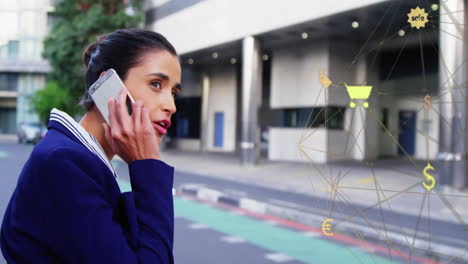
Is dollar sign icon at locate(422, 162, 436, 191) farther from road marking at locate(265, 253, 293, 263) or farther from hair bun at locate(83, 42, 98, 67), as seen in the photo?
road marking at locate(265, 253, 293, 263)

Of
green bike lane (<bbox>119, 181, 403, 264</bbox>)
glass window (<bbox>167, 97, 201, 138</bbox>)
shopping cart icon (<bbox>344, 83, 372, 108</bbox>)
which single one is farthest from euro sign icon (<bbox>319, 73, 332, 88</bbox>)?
glass window (<bbox>167, 97, 201, 138</bbox>)

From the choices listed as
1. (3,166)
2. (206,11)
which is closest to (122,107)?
(3,166)

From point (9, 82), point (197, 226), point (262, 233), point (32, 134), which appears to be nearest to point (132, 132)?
point (32, 134)

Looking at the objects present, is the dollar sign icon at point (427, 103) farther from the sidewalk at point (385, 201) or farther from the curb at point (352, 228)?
the curb at point (352, 228)

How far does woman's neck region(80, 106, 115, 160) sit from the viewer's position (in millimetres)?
991

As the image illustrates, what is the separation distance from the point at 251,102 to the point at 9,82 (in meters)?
32.9

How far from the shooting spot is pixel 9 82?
3897 cm

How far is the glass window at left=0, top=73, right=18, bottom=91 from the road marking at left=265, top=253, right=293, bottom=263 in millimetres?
39420

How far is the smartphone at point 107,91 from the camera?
915mm

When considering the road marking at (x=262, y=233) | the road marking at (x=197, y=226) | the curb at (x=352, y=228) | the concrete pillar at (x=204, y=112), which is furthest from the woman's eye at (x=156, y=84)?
the concrete pillar at (x=204, y=112)

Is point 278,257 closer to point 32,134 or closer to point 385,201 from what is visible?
point 32,134

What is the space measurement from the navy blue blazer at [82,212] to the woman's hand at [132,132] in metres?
0.02

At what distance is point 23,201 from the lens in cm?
79

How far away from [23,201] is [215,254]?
3.33 metres
